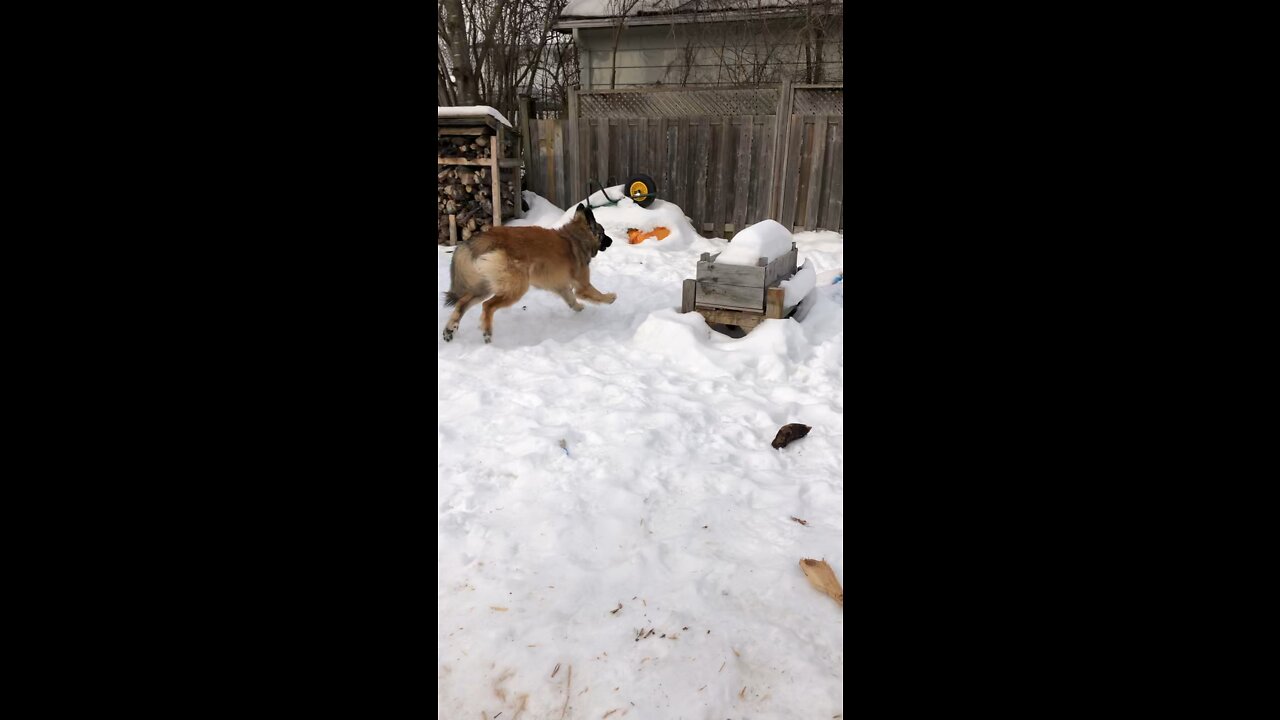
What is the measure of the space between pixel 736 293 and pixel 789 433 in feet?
6.68

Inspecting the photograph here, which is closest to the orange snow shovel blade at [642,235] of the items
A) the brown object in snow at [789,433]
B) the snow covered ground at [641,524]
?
the snow covered ground at [641,524]

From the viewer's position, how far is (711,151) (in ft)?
34.1

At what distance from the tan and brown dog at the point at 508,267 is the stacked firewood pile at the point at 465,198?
391 centimetres

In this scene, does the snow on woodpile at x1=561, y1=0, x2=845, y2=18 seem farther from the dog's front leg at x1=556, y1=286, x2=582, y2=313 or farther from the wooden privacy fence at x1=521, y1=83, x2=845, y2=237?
the dog's front leg at x1=556, y1=286, x2=582, y2=313

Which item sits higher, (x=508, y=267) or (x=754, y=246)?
(x=754, y=246)

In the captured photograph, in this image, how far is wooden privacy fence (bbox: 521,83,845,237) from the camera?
10016mm

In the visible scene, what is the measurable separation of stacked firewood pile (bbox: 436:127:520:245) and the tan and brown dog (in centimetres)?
382

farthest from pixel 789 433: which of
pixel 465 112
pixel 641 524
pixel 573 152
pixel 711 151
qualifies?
pixel 573 152

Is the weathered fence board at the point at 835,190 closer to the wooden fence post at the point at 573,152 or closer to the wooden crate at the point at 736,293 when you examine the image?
the wooden fence post at the point at 573,152

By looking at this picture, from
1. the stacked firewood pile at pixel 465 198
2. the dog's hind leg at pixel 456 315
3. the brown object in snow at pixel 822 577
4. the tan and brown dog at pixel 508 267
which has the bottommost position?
the brown object in snow at pixel 822 577

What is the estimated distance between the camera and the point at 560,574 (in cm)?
→ 246

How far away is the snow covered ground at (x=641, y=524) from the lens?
194cm

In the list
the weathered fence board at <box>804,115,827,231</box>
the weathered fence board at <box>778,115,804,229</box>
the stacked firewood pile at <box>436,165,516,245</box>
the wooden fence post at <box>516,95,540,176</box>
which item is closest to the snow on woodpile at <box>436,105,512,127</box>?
the stacked firewood pile at <box>436,165,516,245</box>

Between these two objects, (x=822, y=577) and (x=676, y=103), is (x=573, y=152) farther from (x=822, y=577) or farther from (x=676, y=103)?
(x=822, y=577)
